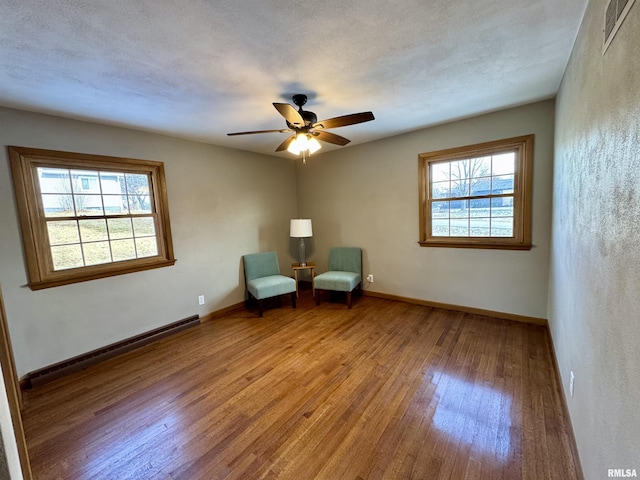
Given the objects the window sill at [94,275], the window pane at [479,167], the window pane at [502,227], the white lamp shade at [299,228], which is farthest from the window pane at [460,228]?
the window sill at [94,275]

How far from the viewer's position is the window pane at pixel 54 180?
2.50 metres

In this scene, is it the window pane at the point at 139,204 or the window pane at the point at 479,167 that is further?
the window pane at the point at 479,167

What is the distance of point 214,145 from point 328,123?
2.21 meters

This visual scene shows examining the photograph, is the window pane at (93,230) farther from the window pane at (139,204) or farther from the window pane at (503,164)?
the window pane at (503,164)

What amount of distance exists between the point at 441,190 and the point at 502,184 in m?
0.69

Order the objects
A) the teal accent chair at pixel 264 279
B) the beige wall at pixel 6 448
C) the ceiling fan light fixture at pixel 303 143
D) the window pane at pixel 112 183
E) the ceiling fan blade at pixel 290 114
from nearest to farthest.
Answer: the beige wall at pixel 6 448 → the ceiling fan blade at pixel 290 114 → the ceiling fan light fixture at pixel 303 143 → the window pane at pixel 112 183 → the teal accent chair at pixel 264 279

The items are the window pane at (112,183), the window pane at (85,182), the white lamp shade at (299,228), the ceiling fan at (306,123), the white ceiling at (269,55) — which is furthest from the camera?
the white lamp shade at (299,228)

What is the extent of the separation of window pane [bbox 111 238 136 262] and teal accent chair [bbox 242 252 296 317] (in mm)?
1472

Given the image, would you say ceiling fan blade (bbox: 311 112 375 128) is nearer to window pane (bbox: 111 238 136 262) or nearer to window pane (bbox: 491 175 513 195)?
window pane (bbox: 491 175 513 195)

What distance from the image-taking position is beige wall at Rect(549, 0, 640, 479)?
0.85m

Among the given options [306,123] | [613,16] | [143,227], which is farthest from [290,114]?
[143,227]

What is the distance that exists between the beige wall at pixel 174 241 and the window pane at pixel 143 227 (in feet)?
0.81

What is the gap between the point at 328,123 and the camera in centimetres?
228

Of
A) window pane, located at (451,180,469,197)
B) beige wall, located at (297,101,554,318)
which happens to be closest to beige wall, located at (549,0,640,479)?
beige wall, located at (297,101,554,318)
